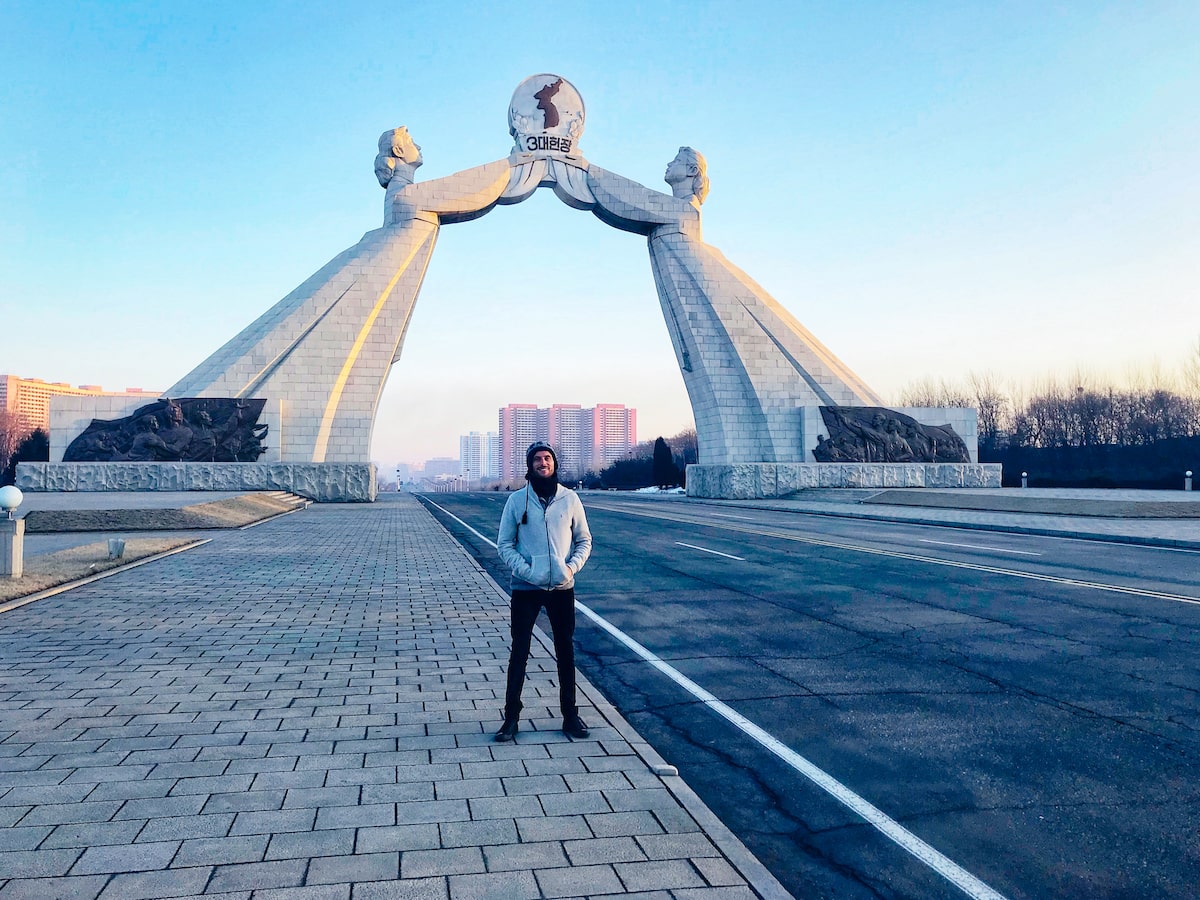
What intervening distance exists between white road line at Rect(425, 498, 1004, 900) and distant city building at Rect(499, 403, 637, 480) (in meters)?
132

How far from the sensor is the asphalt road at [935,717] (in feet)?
10.2

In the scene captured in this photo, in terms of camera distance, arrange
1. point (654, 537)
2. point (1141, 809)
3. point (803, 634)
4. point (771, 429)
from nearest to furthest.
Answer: point (1141, 809)
point (803, 634)
point (654, 537)
point (771, 429)

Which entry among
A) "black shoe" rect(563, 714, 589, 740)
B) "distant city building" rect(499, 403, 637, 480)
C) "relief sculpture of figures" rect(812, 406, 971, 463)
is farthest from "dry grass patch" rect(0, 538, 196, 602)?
"distant city building" rect(499, 403, 637, 480)

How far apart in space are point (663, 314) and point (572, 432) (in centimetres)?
11665

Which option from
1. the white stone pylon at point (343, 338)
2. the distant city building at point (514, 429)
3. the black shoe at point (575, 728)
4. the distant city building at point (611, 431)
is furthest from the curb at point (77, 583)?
the distant city building at point (611, 431)

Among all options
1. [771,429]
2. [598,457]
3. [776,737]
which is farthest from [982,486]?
[598,457]

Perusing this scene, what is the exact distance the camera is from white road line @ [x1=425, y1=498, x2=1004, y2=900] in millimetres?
2920

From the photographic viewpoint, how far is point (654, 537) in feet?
55.7

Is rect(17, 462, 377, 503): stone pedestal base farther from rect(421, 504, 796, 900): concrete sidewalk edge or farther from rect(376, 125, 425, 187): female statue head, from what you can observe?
rect(421, 504, 796, 900): concrete sidewalk edge

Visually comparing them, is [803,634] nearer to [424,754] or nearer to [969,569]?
[424,754]

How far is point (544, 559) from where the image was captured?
4.58 m

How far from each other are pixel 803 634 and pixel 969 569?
5.45 m

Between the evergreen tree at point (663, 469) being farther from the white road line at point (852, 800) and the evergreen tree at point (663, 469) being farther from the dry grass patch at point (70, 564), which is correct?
the white road line at point (852, 800)

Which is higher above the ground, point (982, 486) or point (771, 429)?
point (771, 429)
